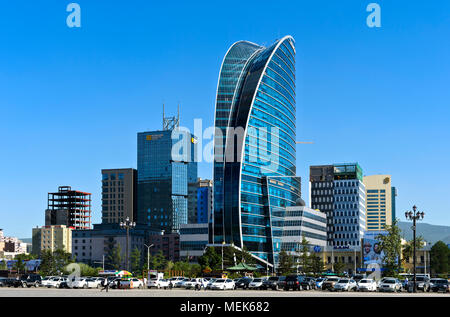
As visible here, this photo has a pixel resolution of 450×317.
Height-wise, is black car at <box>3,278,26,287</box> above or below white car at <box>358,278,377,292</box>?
below

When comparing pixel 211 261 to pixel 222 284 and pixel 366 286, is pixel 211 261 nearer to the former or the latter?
pixel 222 284

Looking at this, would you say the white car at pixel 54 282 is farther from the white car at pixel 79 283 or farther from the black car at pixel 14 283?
the white car at pixel 79 283

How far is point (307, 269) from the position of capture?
5128 inches

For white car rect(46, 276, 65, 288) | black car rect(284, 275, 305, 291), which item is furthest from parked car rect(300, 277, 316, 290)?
white car rect(46, 276, 65, 288)

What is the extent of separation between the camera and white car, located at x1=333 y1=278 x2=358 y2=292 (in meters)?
75.8

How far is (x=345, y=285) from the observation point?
250 ft

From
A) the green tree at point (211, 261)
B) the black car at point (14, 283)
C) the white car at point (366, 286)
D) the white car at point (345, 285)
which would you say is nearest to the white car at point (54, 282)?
the black car at point (14, 283)

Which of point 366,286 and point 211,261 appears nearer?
point 366,286

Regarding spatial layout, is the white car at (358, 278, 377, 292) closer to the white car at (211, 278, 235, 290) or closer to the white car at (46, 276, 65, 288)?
the white car at (211, 278, 235, 290)

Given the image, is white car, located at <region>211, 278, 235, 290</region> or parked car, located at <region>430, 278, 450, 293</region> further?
white car, located at <region>211, 278, 235, 290</region>

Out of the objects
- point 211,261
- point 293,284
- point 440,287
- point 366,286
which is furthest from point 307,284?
point 211,261
